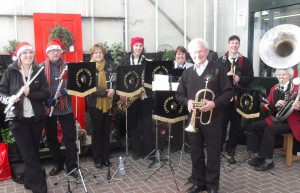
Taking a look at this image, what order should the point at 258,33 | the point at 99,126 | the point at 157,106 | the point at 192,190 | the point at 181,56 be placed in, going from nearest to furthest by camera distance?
1. the point at 192,190
2. the point at 157,106
3. the point at 99,126
4. the point at 181,56
5. the point at 258,33

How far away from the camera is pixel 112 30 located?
8.05 meters

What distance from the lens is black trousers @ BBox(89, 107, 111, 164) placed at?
4977 millimetres

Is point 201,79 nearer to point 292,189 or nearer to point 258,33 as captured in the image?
point 292,189

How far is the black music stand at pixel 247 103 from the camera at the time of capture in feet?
17.0

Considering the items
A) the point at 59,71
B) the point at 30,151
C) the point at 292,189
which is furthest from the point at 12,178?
the point at 292,189

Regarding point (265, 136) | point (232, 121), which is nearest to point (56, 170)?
point (232, 121)

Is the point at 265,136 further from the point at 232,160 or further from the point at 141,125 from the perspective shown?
the point at 141,125

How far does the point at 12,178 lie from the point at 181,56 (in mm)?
3354

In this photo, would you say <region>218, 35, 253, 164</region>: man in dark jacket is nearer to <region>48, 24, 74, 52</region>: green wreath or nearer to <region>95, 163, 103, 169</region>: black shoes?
<region>95, 163, 103, 169</region>: black shoes

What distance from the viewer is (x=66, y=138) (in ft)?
15.4

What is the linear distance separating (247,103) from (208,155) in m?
1.62

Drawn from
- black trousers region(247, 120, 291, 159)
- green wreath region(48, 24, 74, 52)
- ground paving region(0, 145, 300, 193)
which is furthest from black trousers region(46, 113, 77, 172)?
black trousers region(247, 120, 291, 159)

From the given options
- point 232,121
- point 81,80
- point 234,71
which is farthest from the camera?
point 232,121

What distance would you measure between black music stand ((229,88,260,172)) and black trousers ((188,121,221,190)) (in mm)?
1111
